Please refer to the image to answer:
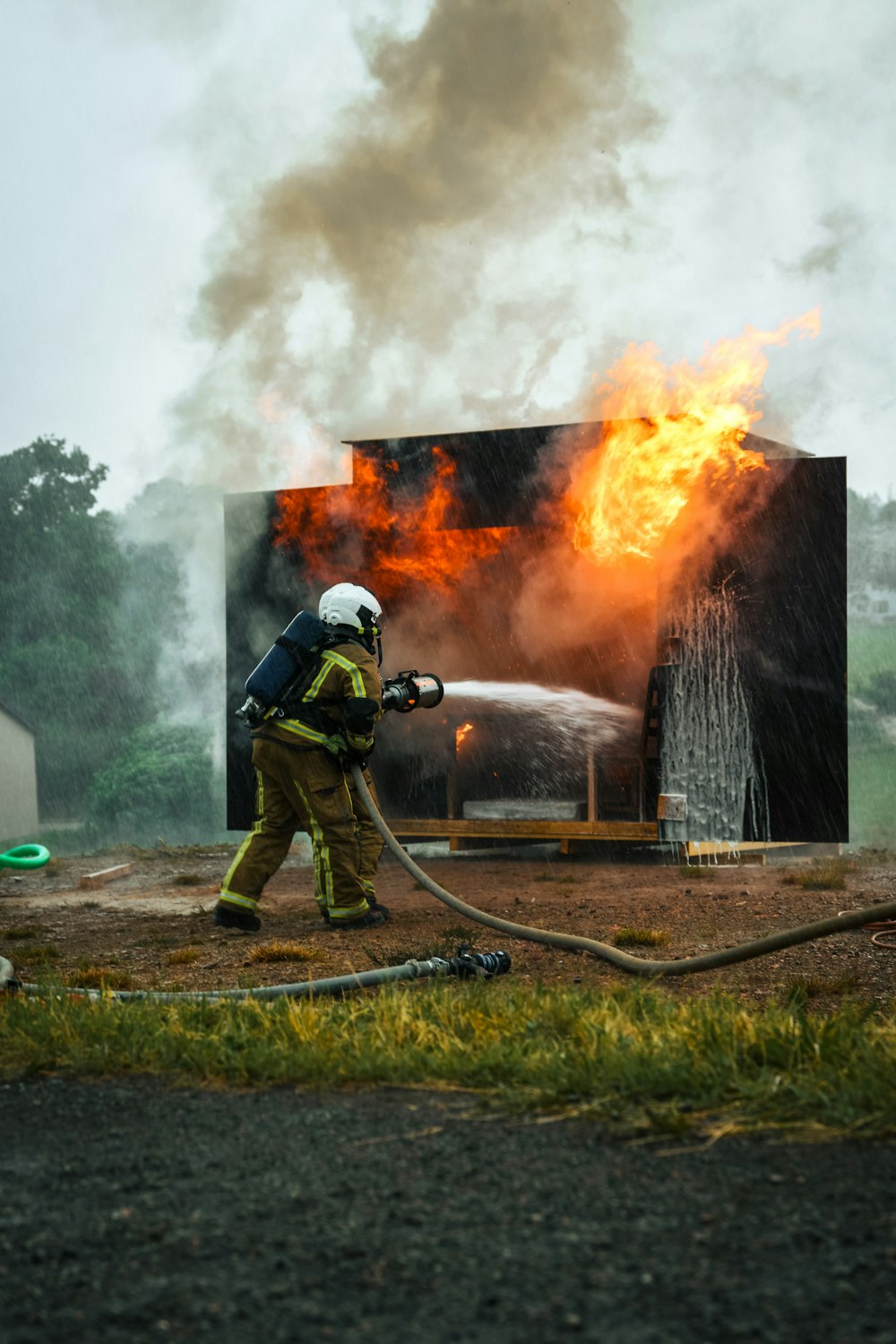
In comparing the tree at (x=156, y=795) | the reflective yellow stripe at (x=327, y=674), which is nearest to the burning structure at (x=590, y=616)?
the reflective yellow stripe at (x=327, y=674)

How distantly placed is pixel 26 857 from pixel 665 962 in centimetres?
245

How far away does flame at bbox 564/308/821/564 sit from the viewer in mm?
9656

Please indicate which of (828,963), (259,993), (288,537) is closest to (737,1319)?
(259,993)

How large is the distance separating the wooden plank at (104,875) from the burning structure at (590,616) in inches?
46.3

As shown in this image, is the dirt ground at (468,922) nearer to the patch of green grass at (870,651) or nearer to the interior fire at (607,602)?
the interior fire at (607,602)

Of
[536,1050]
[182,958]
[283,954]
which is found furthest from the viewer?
[182,958]

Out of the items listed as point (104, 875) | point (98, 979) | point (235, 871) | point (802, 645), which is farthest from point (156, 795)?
point (98, 979)

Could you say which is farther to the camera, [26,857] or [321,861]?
[321,861]

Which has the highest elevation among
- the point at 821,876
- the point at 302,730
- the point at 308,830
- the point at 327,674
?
the point at 327,674

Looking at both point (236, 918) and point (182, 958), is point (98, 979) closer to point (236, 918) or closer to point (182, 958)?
point (182, 958)

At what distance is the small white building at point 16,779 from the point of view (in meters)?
25.1

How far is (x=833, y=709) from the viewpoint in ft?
31.5

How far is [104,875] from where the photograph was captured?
11109 millimetres

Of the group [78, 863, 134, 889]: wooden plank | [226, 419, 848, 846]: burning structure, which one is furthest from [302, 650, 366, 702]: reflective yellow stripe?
[78, 863, 134, 889]: wooden plank
